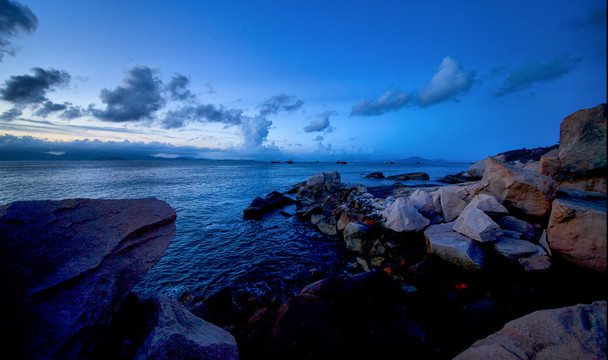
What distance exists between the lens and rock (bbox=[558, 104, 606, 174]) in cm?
762

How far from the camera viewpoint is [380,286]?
19.6ft

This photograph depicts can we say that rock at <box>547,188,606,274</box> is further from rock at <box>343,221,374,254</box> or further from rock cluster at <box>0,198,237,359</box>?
rock cluster at <box>0,198,237,359</box>

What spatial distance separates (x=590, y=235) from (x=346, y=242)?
310 inches

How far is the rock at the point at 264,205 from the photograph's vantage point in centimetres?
1673

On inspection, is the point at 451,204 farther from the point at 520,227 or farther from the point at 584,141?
the point at 584,141

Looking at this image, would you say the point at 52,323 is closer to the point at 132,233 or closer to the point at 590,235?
the point at 132,233

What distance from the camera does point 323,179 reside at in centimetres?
2648

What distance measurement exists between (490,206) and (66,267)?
12706 mm

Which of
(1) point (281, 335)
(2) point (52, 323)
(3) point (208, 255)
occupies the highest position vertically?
(2) point (52, 323)

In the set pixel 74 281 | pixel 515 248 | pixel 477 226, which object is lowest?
pixel 515 248

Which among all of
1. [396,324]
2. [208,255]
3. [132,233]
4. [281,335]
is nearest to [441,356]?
[396,324]

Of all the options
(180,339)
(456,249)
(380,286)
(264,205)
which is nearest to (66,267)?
(180,339)

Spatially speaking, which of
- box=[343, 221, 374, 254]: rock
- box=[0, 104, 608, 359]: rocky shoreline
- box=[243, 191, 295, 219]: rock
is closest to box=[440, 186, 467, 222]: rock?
box=[0, 104, 608, 359]: rocky shoreline

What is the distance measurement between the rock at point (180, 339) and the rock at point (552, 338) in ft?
14.0
